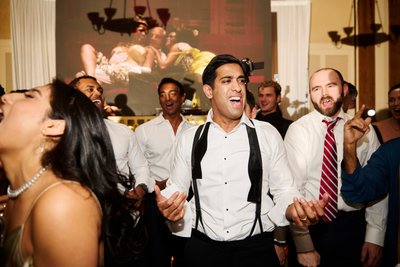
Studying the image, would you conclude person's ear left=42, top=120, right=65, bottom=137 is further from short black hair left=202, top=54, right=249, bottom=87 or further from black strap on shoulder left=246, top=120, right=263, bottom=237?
short black hair left=202, top=54, right=249, bottom=87

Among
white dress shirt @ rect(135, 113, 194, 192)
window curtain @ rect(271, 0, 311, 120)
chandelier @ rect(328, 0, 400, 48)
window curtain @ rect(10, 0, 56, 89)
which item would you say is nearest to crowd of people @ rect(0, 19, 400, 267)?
white dress shirt @ rect(135, 113, 194, 192)

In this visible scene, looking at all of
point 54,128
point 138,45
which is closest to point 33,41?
point 138,45

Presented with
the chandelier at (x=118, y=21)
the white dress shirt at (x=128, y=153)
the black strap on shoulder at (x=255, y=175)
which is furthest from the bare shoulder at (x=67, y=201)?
the chandelier at (x=118, y=21)

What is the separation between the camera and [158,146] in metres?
4.61

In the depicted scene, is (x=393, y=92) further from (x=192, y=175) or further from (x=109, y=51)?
(x=109, y=51)

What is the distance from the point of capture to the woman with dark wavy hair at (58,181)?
50.4 inches

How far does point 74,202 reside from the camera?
132cm

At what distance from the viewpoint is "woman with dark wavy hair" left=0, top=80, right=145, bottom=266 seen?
1281 millimetres

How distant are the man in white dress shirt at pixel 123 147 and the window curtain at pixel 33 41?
15.1 ft

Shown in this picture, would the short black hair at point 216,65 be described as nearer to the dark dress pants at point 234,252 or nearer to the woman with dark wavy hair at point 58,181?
the dark dress pants at point 234,252

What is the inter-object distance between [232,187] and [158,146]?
2299mm

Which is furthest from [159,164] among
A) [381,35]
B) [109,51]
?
[381,35]

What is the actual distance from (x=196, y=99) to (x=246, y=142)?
5.34 meters

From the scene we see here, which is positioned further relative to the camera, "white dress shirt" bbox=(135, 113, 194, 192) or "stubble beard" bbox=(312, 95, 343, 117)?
"white dress shirt" bbox=(135, 113, 194, 192)
